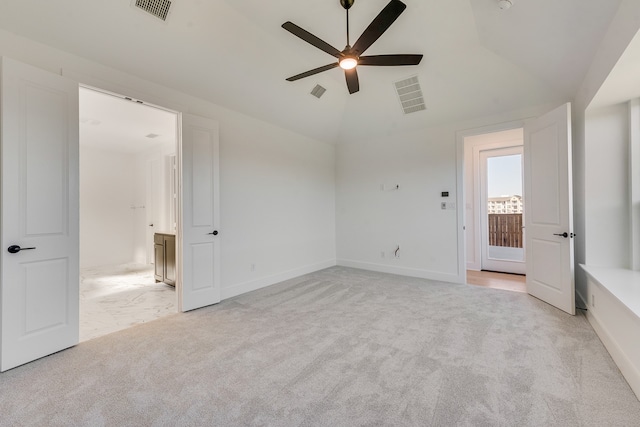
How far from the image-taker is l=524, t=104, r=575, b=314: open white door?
3.02 metres

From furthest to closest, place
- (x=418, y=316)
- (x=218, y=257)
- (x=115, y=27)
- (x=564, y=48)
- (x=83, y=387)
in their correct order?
(x=218, y=257) → (x=418, y=316) → (x=564, y=48) → (x=115, y=27) → (x=83, y=387)

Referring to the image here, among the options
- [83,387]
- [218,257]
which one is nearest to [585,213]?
[218,257]

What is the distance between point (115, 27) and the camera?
243cm

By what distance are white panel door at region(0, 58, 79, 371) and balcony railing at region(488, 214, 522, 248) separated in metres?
6.25

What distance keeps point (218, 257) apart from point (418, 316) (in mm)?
2487

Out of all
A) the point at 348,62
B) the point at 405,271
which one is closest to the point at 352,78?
the point at 348,62

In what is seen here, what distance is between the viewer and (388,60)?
2.50 m

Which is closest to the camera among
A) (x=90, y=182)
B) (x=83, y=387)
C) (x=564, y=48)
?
(x=83, y=387)

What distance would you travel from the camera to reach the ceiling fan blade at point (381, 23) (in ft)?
6.09

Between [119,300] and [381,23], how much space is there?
4.32 meters

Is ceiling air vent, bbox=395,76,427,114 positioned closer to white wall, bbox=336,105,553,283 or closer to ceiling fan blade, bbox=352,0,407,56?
white wall, bbox=336,105,553,283

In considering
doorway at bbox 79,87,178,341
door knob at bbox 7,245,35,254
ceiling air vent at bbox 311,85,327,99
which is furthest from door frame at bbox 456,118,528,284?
door knob at bbox 7,245,35,254

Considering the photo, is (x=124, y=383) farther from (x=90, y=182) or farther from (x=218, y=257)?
(x=90, y=182)

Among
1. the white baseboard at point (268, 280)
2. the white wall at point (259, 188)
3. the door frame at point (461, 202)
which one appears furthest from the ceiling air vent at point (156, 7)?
the door frame at point (461, 202)
